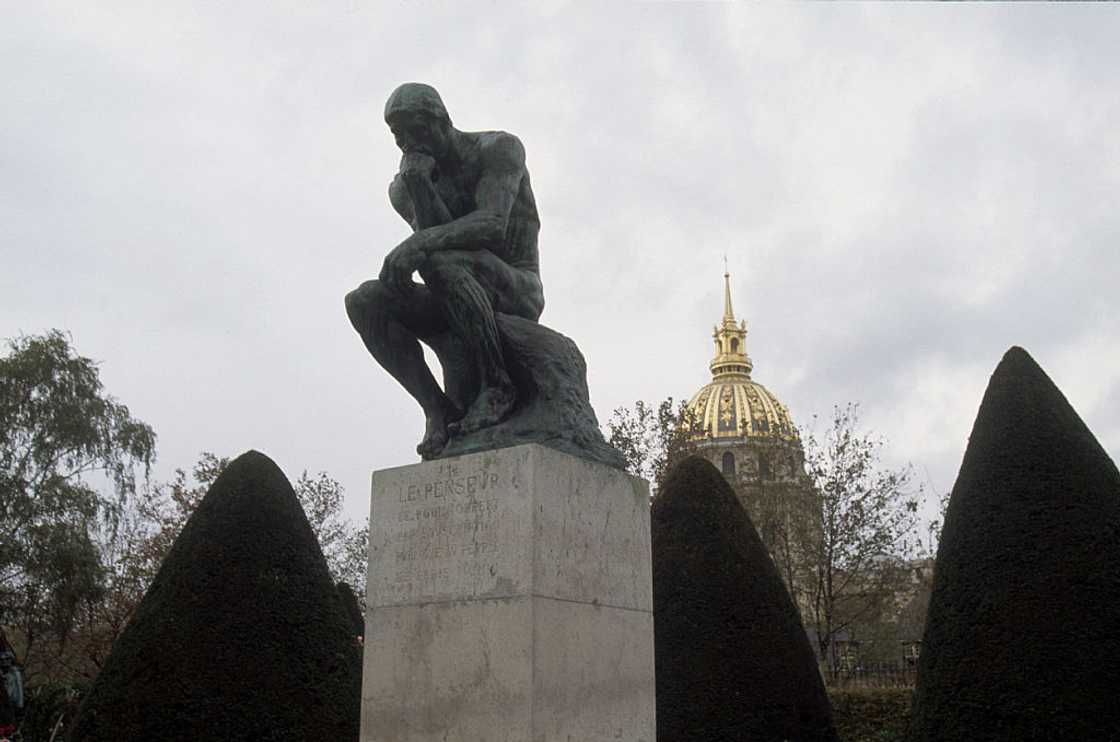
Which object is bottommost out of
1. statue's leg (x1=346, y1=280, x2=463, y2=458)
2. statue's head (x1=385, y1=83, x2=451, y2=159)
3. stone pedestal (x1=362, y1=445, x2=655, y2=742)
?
stone pedestal (x1=362, y1=445, x2=655, y2=742)

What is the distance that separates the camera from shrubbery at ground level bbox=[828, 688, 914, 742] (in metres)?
16.7

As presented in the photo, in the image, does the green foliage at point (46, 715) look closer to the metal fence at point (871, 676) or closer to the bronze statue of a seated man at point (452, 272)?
the bronze statue of a seated man at point (452, 272)

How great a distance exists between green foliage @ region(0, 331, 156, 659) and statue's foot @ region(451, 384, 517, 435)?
25793 millimetres

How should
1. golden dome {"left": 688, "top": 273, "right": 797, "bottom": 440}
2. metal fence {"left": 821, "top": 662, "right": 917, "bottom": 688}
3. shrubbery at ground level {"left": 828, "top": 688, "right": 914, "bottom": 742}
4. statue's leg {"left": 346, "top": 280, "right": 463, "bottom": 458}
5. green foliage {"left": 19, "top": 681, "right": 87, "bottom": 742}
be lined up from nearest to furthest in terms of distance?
1. statue's leg {"left": 346, "top": 280, "right": 463, "bottom": 458}
2. shrubbery at ground level {"left": 828, "top": 688, "right": 914, "bottom": 742}
3. green foliage {"left": 19, "top": 681, "right": 87, "bottom": 742}
4. metal fence {"left": 821, "top": 662, "right": 917, "bottom": 688}
5. golden dome {"left": 688, "top": 273, "right": 797, "bottom": 440}

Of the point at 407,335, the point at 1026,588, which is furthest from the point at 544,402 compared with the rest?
the point at 1026,588

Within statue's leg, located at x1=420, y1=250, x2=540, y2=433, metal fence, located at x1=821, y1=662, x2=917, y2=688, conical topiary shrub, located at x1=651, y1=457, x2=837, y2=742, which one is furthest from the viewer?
metal fence, located at x1=821, y1=662, x2=917, y2=688

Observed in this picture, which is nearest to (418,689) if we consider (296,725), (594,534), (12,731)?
(594,534)

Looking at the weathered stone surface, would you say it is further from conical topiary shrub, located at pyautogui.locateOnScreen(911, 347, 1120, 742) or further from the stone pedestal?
conical topiary shrub, located at pyautogui.locateOnScreen(911, 347, 1120, 742)

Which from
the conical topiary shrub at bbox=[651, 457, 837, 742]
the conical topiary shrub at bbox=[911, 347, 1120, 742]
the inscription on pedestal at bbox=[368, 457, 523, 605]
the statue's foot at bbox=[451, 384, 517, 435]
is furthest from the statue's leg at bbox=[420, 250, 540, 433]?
the conical topiary shrub at bbox=[651, 457, 837, 742]

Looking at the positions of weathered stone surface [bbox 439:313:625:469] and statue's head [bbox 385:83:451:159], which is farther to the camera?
statue's head [bbox 385:83:451:159]

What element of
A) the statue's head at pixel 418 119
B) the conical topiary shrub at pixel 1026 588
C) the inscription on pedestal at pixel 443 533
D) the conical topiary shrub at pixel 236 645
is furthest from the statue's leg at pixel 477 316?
the conical topiary shrub at pixel 1026 588

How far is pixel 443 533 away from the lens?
6379 mm

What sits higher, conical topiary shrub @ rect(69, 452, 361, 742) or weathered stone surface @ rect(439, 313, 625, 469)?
weathered stone surface @ rect(439, 313, 625, 469)

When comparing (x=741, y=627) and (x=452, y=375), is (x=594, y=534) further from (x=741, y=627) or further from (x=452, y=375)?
(x=741, y=627)
